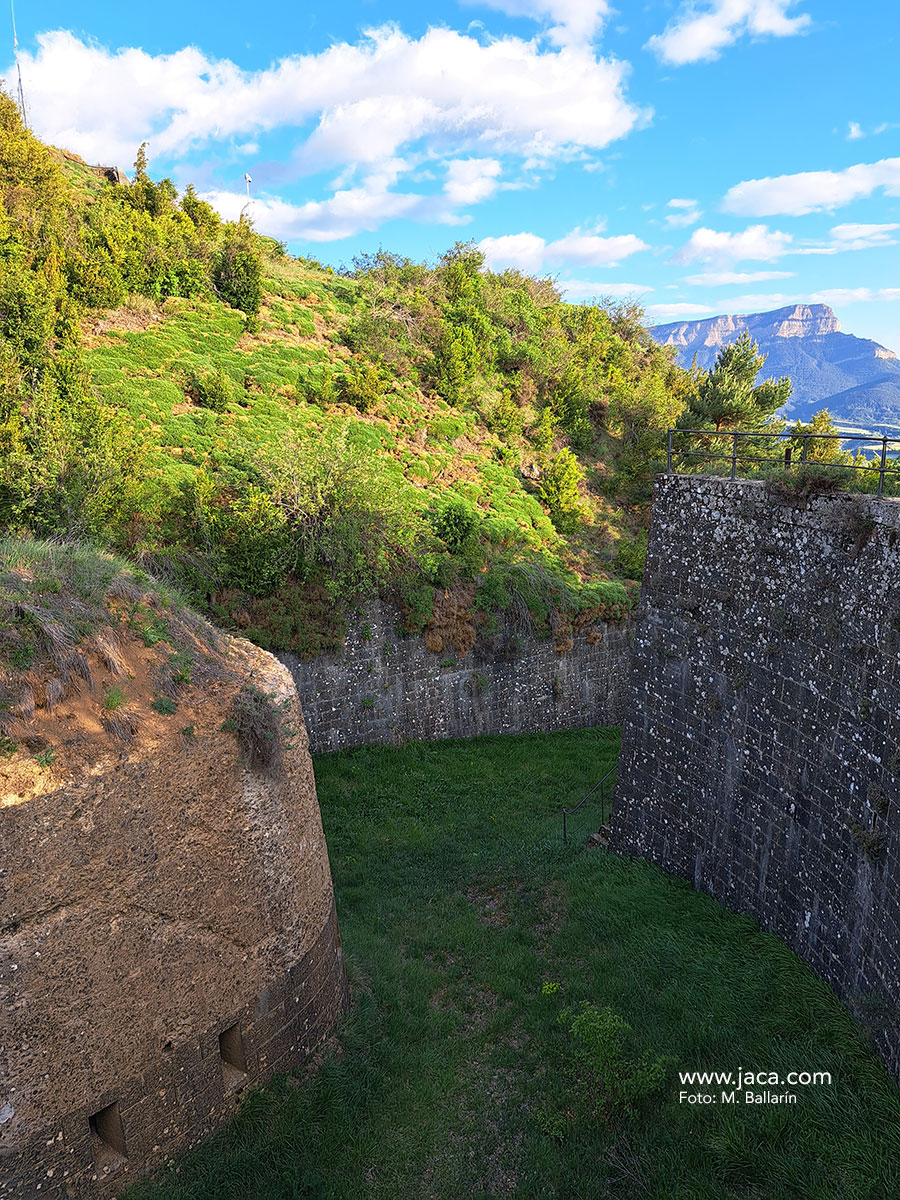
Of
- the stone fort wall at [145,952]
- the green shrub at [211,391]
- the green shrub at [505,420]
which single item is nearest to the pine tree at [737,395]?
the green shrub at [505,420]

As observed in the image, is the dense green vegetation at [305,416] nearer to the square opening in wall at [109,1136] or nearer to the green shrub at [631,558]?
the green shrub at [631,558]

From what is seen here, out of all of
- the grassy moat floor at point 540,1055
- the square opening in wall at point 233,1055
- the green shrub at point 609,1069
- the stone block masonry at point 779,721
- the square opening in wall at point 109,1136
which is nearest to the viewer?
the square opening in wall at point 109,1136

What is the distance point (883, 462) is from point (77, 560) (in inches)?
311

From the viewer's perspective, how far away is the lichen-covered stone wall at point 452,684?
14961 mm

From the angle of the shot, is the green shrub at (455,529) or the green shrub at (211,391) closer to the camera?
the green shrub at (455,529)

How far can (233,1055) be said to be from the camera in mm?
6320

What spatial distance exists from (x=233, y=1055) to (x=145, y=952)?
5.13ft

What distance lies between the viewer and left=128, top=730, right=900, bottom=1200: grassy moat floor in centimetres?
594

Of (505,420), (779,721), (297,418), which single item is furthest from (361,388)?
(779,721)

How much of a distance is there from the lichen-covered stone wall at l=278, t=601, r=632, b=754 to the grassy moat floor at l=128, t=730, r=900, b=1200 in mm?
3973

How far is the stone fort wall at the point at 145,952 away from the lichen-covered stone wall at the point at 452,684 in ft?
26.0

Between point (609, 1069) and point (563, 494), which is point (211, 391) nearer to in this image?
point (563, 494)

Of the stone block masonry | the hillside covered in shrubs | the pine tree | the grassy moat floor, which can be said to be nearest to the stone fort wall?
the grassy moat floor

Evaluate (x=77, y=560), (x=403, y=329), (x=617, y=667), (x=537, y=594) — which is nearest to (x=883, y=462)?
(x=77, y=560)
